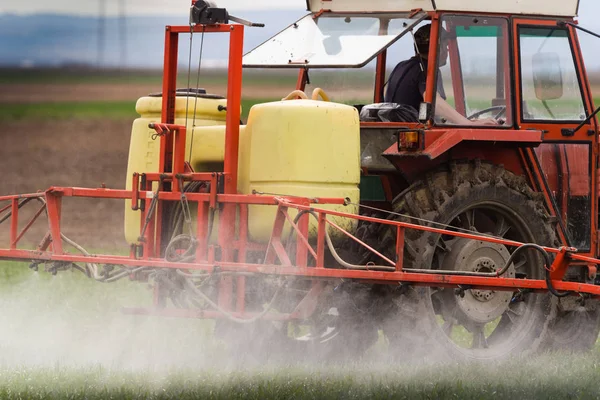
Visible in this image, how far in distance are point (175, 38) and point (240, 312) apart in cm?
179

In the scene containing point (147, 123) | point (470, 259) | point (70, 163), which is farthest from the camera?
point (70, 163)

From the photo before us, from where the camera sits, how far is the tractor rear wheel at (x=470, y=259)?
7.50m

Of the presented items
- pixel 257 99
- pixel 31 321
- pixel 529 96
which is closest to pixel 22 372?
pixel 31 321

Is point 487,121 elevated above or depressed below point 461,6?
below

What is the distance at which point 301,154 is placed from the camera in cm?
716

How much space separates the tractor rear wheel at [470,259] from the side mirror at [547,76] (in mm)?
748

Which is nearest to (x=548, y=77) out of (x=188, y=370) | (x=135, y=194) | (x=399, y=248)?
(x=399, y=248)

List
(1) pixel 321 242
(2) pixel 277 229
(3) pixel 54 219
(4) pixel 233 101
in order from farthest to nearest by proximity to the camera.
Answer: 1. (4) pixel 233 101
2. (3) pixel 54 219
3. (2) pixel 277 229
4. (1) pixel 321 242

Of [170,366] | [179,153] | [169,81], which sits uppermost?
[169,81]

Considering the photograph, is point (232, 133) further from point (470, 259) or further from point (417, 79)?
point (470, 259)

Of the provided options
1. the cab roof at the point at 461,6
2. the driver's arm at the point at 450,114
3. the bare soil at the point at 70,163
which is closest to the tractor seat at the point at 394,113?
the driver's arm at the point at 450,114

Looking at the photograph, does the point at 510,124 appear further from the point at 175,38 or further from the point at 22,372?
the point at 22,372

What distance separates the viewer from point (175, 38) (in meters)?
7.58

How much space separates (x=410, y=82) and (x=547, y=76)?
960 millimetres
